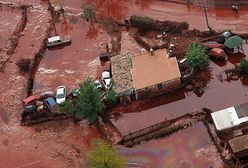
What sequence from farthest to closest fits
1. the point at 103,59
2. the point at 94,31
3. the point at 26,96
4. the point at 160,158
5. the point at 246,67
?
the point at 94,31 → the point at 103,59 → the point at 26,96 → the point at 246,67 → the point at 160,158

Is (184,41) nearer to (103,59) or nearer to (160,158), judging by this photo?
(103,59)

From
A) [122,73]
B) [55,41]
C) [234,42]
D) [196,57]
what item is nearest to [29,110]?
[122,73]

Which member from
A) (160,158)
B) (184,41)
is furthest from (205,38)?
(160,158)

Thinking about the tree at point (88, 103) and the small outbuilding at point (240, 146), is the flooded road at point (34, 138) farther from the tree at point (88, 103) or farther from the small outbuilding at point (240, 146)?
the small outbuilding at point (240, 146)

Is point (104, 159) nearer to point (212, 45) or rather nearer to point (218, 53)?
point (218, 53)

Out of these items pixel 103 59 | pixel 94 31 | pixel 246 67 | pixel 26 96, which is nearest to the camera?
pixel 246 67

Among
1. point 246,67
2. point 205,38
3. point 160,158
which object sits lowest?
point 160,158

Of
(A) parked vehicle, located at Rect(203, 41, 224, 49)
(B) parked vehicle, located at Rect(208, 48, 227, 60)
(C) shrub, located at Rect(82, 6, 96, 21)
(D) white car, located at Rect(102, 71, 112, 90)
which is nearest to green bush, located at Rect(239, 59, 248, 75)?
(B) parked vehicle, located at Rect(208, 48, 227, 60)

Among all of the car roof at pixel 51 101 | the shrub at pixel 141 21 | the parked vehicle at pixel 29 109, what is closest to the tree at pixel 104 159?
the car roof at pixel 51 101
